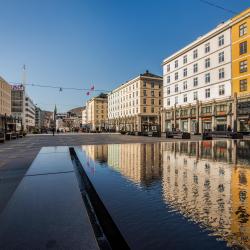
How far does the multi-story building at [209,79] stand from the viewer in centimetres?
3884

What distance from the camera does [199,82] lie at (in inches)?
1907

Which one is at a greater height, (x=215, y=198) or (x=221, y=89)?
(x=221, y=89)

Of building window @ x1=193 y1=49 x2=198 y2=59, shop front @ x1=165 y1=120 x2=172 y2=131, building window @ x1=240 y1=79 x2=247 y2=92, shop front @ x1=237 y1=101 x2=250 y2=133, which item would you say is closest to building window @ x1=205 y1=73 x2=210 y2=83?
building window @ x1=193 y1=49 x2=198 y2=59

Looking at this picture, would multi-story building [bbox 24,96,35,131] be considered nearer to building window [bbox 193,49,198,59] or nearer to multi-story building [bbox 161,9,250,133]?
multi-story building [bbox 161,9,250,133]

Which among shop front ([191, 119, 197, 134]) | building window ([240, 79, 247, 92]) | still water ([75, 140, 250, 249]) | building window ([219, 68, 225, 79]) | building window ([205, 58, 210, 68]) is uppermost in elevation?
building window ([205, 58, 210, 68])

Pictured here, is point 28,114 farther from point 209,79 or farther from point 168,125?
point 209,79

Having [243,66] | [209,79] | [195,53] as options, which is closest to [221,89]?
[209,79]

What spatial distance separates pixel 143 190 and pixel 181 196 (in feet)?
3.35

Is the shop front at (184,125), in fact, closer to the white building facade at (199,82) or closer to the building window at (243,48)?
the white building facade at (199,82)

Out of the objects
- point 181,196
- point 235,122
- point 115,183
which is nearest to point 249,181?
point 181,196

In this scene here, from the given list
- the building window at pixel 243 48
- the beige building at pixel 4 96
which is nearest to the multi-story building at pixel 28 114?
the beige building at pixel 4 96

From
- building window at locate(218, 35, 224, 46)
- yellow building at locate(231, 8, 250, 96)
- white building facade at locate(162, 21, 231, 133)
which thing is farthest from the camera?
building window at locate(218, 35, 224, 46)

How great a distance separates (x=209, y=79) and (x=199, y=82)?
3126 millimetres

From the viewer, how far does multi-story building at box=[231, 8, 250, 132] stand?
1439 inches
